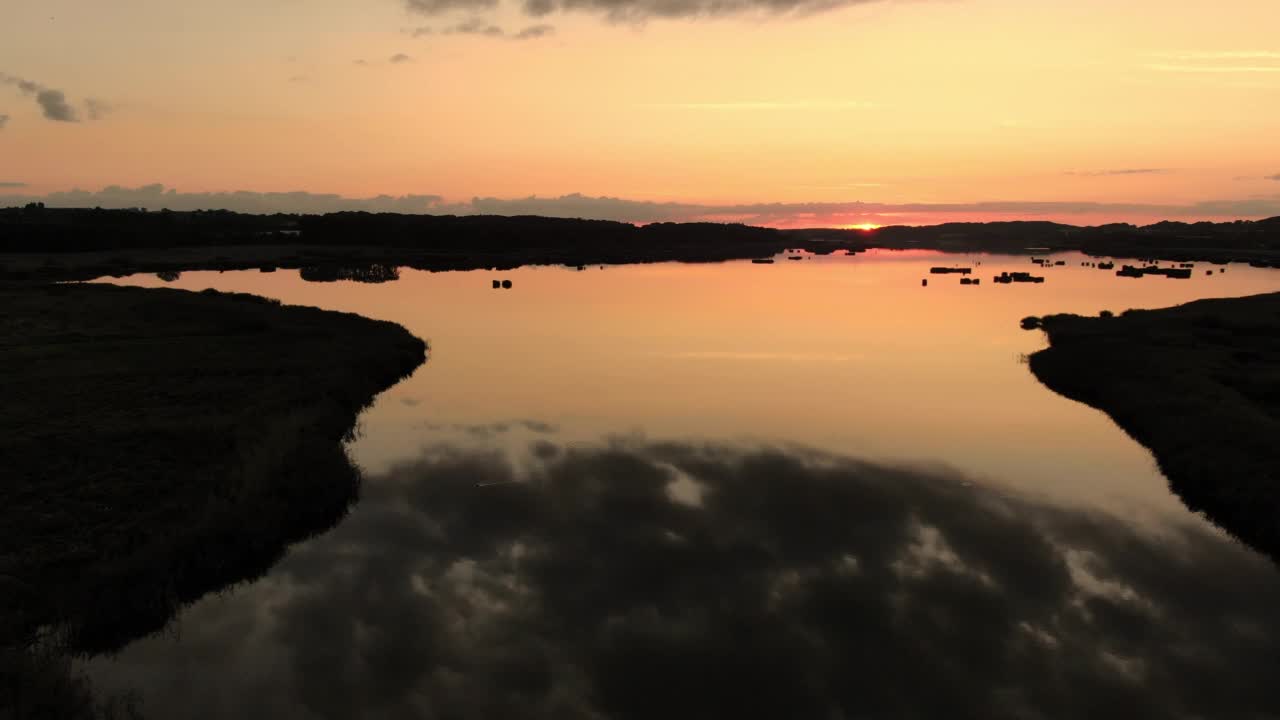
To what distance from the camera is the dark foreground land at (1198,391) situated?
21.8 meters

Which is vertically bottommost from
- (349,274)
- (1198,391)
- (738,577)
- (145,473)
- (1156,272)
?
(738,577)

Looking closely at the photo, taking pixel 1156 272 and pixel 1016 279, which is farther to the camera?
pixel 1156 272

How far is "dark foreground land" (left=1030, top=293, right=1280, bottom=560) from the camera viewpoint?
21797mm

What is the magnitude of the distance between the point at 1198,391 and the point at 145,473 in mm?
38739

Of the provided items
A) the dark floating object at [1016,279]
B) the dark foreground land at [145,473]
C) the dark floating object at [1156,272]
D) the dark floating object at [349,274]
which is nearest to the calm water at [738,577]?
the dark foreground land at [145,473]

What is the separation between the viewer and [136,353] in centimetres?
3938

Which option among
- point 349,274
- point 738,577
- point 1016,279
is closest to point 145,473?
point 738,577

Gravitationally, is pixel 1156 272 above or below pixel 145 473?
above

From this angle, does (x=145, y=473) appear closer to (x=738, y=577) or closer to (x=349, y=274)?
(x=738, y=577)

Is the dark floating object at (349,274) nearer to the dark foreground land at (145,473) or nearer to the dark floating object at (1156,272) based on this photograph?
the dark foreground land at (145,473)

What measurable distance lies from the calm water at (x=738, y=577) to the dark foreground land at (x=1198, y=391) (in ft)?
3.61

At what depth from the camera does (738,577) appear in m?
18.0

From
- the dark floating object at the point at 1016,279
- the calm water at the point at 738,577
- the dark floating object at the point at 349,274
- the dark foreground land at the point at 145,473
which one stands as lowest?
the calm water at the point at 738,577

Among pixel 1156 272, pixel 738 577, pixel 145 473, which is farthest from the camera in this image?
pixel 1156 272
